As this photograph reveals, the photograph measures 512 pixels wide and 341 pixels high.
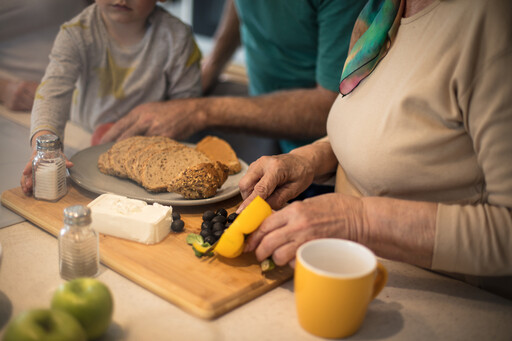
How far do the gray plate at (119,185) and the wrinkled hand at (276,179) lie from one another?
104mm

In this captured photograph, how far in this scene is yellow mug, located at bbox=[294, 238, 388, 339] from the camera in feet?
2.48

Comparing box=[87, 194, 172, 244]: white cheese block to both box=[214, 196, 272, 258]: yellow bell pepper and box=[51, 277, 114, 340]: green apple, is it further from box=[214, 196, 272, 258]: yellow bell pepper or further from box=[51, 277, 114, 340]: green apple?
box=[51, 277, 114, 340]: green apple

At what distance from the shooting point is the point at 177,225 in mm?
1081

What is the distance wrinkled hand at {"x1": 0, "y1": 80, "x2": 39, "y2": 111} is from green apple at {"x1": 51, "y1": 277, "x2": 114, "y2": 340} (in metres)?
0.74

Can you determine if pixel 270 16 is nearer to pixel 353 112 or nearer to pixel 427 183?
pixel 353 112

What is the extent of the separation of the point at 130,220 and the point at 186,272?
0.54ft

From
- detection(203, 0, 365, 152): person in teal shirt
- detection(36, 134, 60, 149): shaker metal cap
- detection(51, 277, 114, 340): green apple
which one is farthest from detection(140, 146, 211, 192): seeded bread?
detection(203, 0, 365, 152): person in teal shirt

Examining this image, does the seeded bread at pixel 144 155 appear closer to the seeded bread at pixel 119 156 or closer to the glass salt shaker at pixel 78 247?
the seeded bread at pixel 119 156

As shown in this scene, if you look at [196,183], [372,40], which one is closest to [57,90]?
[196,183]

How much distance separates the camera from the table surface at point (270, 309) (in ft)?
2.69

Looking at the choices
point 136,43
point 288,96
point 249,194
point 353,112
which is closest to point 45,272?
point 249,194

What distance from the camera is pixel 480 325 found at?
0.88 meters

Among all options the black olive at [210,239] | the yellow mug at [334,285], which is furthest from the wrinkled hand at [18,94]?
the yellow mug at [334,285]

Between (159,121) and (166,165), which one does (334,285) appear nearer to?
(166,165)
